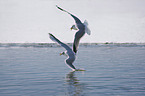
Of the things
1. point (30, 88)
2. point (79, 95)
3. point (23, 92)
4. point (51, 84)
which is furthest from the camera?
point (51, 84)

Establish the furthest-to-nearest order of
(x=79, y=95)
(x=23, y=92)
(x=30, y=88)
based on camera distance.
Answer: (x=30, y=88) → (x=23, y=92) → (x=79, y=95)

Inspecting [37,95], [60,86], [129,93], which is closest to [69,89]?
[60,86]

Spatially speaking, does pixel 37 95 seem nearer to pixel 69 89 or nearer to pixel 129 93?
pixel 69 89

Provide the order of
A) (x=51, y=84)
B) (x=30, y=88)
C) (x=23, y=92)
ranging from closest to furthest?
(x=23, y=92), (x=30, y=88), (x=51, y=84)

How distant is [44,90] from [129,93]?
403 cm

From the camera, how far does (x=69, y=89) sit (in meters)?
11.6

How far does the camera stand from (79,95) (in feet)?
34.1

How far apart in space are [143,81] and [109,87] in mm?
2888

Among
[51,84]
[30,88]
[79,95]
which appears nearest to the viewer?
[79,95]

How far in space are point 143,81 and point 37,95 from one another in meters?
6.62

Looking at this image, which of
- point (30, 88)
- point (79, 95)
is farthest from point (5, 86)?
point (79, 95)

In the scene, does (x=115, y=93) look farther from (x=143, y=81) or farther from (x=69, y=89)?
(x=143, y=81)

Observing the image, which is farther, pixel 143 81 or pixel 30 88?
pixel 143 81

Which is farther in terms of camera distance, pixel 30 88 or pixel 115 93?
pixel 30 88
